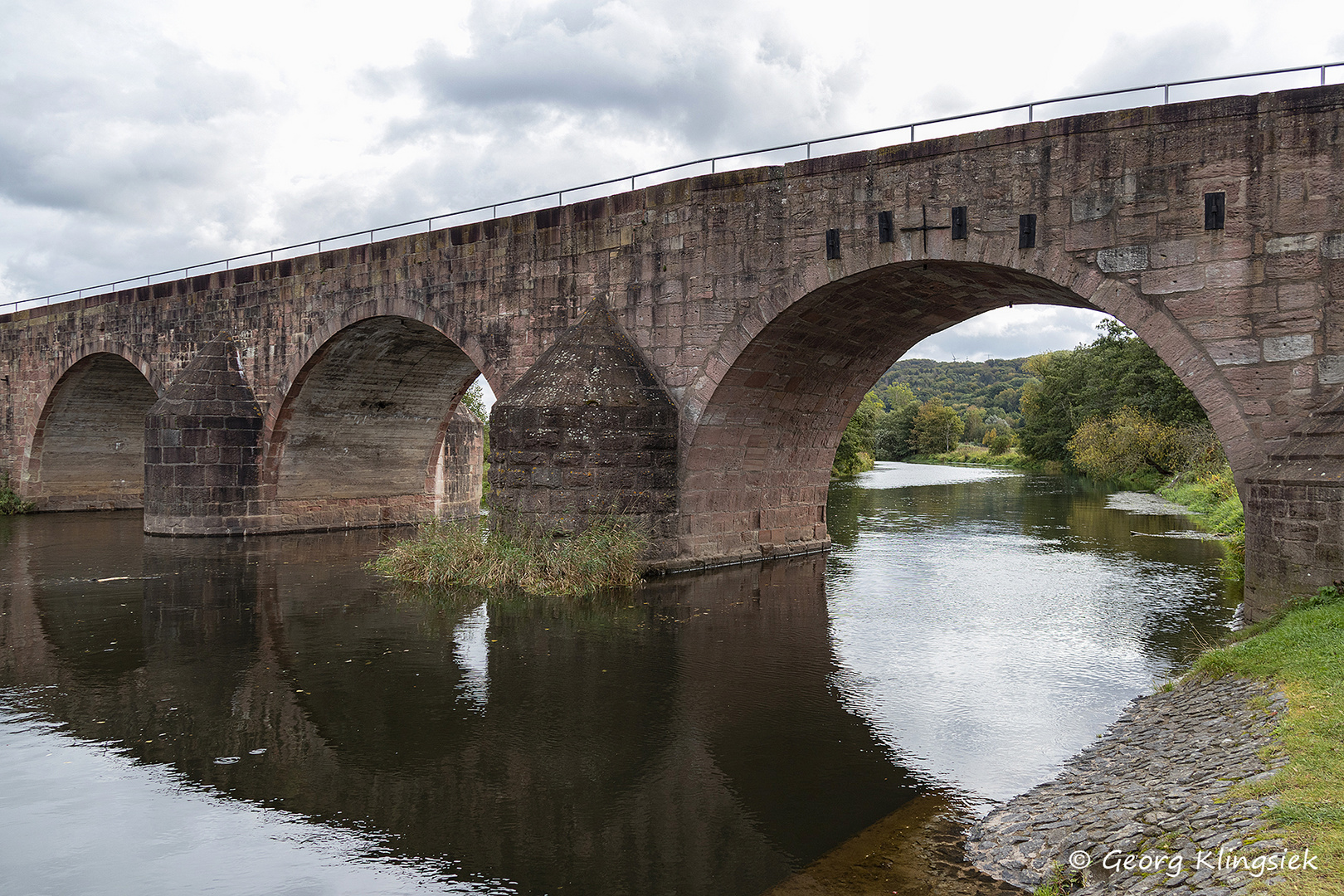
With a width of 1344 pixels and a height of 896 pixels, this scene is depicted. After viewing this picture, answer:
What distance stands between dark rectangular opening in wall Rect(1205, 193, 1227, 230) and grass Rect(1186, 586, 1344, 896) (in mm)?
3720

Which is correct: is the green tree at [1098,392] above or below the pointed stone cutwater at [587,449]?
above

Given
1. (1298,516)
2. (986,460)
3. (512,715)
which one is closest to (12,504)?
(512,715)

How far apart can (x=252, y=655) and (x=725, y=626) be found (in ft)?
15.7

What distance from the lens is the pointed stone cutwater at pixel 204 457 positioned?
18984mm

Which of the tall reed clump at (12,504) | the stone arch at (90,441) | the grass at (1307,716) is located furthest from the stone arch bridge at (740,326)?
the tall reed clump at (12,504)

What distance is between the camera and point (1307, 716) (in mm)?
4879

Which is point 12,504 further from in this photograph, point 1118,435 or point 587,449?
point 1118,435

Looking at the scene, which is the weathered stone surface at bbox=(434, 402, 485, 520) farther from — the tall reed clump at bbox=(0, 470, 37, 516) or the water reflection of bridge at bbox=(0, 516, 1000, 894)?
the tall reed clump at bbox=(0, 470, 37, 516)

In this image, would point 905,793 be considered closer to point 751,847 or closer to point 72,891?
point 751,847

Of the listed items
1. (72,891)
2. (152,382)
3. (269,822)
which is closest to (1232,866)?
(269,822)

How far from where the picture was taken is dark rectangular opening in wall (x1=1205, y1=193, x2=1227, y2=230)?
29.9 feet

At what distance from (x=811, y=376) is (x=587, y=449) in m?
3.60

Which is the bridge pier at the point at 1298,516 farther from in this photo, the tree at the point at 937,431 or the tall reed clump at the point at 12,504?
the tree at the point at 937,431

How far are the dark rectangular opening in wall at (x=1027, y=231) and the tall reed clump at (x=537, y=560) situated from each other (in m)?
6.07
